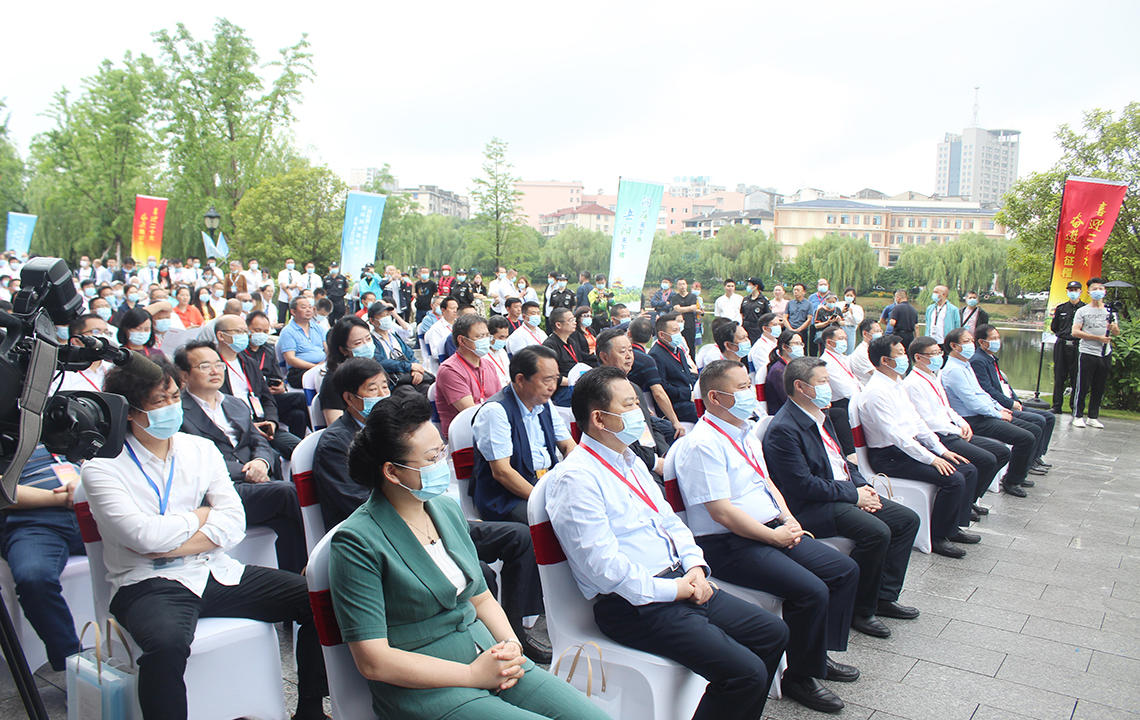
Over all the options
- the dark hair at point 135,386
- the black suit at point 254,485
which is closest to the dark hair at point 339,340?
the black suit at point 254,485

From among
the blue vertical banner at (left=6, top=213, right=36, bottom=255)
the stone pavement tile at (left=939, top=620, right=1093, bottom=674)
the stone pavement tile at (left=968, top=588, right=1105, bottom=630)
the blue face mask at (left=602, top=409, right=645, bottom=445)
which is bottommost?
the stone pavement tile at (left=939, top=620, right=1093, bottom=674)

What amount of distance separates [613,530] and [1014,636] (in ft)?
7.62

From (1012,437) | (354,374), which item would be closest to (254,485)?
(354,374)

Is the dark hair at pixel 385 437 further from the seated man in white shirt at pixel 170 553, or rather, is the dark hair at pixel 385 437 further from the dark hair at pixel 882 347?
the dark hair at pixel 882 347

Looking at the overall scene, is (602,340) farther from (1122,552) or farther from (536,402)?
(1122,552)

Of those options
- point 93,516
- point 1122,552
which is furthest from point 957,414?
point 93,516

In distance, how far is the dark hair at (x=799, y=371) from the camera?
345cm

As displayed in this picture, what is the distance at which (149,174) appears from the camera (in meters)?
28.0

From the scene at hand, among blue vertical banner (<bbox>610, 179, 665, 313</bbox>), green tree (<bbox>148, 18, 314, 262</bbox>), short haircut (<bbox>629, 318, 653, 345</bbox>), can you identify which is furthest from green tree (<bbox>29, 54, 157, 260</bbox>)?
short haircut (<bbox>629, 318, 653, 345</bbox>)

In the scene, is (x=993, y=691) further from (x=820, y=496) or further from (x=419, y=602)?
(x=419, y=602)

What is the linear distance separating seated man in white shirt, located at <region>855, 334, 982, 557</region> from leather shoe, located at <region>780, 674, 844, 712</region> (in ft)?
6.94

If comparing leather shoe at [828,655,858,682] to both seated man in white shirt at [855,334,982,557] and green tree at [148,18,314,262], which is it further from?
green tree at [148,18,314,262]

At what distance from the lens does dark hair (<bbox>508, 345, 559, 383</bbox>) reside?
3303mm

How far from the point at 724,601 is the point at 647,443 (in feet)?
6.06
